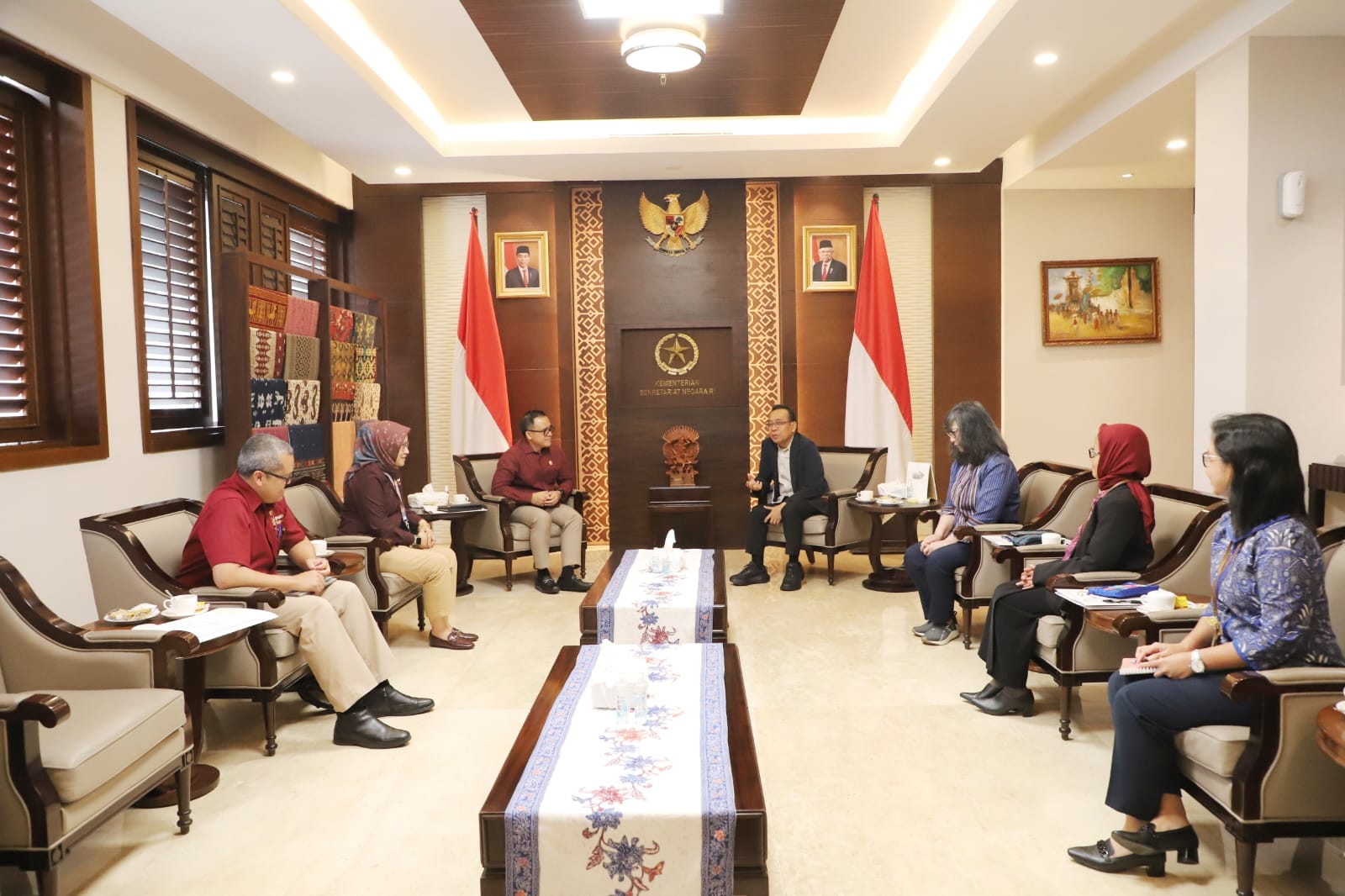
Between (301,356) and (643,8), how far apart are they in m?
2.88

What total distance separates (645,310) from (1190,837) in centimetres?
572

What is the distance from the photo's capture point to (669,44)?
463 cm

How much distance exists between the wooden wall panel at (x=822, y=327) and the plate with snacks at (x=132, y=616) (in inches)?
209

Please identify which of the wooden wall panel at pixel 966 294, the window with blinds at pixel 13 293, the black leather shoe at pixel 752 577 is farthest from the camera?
the wooden wall panel at pixel 966 294

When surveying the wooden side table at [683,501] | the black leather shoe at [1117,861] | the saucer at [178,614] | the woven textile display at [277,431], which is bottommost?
the black leather shoe at [1117,861]

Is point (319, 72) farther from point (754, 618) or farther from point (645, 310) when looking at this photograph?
point (754, 618)

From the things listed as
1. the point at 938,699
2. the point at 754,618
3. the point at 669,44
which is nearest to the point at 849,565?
the point at 754,618

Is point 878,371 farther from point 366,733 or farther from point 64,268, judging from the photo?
point 64,268

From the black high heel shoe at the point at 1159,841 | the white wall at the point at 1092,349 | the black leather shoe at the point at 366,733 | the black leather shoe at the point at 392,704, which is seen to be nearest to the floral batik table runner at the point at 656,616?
the black leather shoe at the point at 392,704

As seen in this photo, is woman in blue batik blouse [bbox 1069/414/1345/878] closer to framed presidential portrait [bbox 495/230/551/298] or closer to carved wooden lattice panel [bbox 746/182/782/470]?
carved wooden lattice panel [bbox 746/182/782/470]

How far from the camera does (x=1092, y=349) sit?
23.7 feet

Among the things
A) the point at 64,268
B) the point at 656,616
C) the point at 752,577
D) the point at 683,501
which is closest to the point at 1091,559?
the point at 656,616

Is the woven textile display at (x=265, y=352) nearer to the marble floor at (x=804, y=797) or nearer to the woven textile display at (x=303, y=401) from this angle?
the woven textile display at (x=303, y=401)

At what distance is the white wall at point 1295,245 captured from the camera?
13.6 feet
